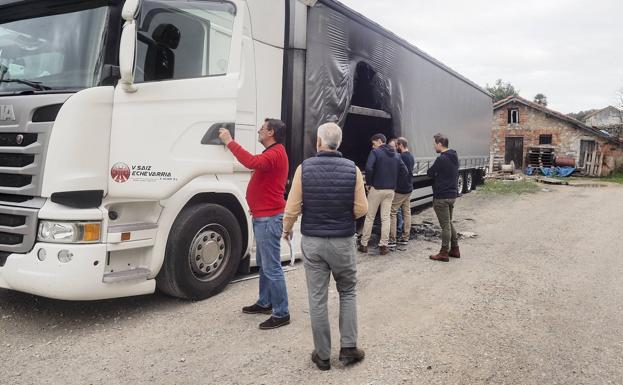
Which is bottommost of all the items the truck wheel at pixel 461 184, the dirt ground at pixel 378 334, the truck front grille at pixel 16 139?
the dirt ground at pixel 378 334

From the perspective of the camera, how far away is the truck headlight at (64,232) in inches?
144

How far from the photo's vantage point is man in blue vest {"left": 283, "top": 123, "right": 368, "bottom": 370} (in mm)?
3262

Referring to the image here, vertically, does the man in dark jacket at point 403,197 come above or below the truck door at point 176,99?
below

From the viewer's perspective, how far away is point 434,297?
4.95m

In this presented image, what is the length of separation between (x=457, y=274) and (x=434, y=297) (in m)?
1.13

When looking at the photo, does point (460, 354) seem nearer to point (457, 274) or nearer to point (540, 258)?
point (457, 274)

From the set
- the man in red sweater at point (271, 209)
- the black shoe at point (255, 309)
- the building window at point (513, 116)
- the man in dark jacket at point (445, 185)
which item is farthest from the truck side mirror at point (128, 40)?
the building window at point (513, 116)

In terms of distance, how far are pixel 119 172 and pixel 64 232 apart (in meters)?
0.63

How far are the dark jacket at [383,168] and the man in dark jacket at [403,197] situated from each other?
60cm

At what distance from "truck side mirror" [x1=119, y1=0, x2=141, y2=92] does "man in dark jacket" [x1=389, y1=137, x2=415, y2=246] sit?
5057 millimetres

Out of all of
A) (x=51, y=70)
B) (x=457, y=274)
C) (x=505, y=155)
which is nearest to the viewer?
(x=51, y=70)

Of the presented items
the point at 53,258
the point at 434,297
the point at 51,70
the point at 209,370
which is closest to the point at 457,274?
the point at 434,297

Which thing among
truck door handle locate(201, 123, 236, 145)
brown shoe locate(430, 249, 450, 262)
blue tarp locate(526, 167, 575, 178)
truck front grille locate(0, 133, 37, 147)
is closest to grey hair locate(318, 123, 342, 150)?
truck door handle locate(201, 123, 236, 145)

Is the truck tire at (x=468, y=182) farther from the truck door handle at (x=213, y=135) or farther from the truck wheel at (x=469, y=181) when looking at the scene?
the truck door handle at (x=213, y=135)
